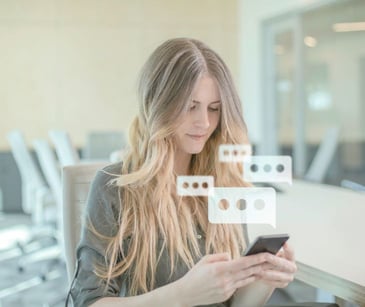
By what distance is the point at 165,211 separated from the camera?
1022 millimetres

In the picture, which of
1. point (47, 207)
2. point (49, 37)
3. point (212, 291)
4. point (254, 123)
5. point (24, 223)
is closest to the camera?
point (212, 291)

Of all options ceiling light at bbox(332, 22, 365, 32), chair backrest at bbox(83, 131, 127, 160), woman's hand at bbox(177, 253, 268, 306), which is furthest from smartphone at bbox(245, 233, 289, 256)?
→ ceiling light at bbox(332, 22, 365, 32)

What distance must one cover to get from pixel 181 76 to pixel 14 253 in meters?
2.59

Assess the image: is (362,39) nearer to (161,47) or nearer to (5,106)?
(5,106)

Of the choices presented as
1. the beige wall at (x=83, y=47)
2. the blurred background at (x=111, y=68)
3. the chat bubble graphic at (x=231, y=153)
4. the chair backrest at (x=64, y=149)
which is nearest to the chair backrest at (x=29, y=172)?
the blurred background at (x=111, y=68)

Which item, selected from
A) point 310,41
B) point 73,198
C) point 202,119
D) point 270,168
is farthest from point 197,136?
point 310,41

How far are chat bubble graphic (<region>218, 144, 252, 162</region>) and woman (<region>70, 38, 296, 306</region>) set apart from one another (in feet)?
0.10

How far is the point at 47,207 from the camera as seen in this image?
2666mm

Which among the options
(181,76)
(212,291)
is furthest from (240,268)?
(181,76)

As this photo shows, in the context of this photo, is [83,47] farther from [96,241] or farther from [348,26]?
[96,241]

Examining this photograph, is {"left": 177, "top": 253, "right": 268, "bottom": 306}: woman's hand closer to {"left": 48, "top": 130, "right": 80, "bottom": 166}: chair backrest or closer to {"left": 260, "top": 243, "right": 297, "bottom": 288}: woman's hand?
{"left": 260, "top": 243, "right": 297, "bottom": 288}: woman's hand

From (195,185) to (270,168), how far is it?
560mm

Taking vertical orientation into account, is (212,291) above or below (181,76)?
below

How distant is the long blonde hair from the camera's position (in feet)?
3.16
